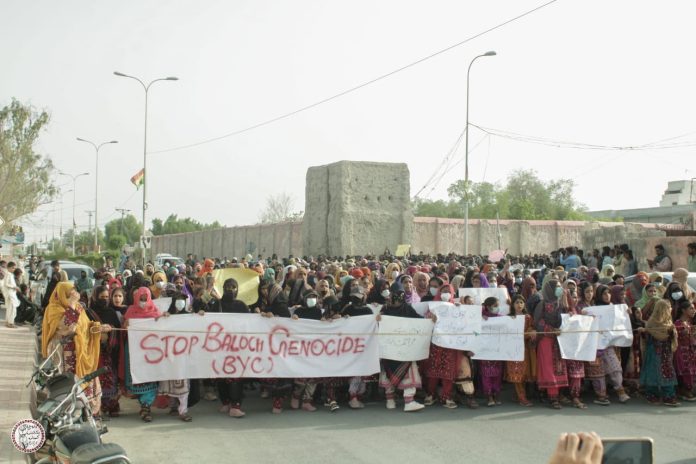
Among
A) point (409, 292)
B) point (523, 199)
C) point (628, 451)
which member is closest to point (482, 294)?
point (409, 292)

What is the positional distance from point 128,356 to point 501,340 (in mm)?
4757

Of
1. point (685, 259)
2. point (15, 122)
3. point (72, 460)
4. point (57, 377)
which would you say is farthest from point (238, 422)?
point (15, 122)

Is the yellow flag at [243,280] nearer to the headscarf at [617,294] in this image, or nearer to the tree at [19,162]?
the headscarf at [617,294]

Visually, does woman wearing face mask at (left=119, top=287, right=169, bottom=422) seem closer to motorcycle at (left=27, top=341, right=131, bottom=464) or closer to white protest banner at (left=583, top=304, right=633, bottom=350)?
motorcycle at (left=27, top=341, right=131, bottom=464)

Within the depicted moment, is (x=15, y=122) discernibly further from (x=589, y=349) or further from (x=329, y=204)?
(x=589, y=349)

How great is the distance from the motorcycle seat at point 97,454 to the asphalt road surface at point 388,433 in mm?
2293

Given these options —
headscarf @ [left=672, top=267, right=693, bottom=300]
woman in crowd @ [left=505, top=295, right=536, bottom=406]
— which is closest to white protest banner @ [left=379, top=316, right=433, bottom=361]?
woman in crowd @ [left=505, top=295, right=536, bottom=406]

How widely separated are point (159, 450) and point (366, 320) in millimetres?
3235

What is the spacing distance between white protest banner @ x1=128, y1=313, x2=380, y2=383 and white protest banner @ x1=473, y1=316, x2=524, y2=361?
4.71ft

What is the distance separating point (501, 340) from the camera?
9531 millimetres

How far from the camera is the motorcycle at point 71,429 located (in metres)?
4.57

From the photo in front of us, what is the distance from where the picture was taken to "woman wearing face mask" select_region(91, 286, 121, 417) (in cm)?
856

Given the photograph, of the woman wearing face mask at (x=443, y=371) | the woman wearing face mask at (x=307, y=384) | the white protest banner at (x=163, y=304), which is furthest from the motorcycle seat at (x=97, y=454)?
the woman wearing face mask at (x=443, y=371)

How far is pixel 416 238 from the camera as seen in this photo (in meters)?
35.5
